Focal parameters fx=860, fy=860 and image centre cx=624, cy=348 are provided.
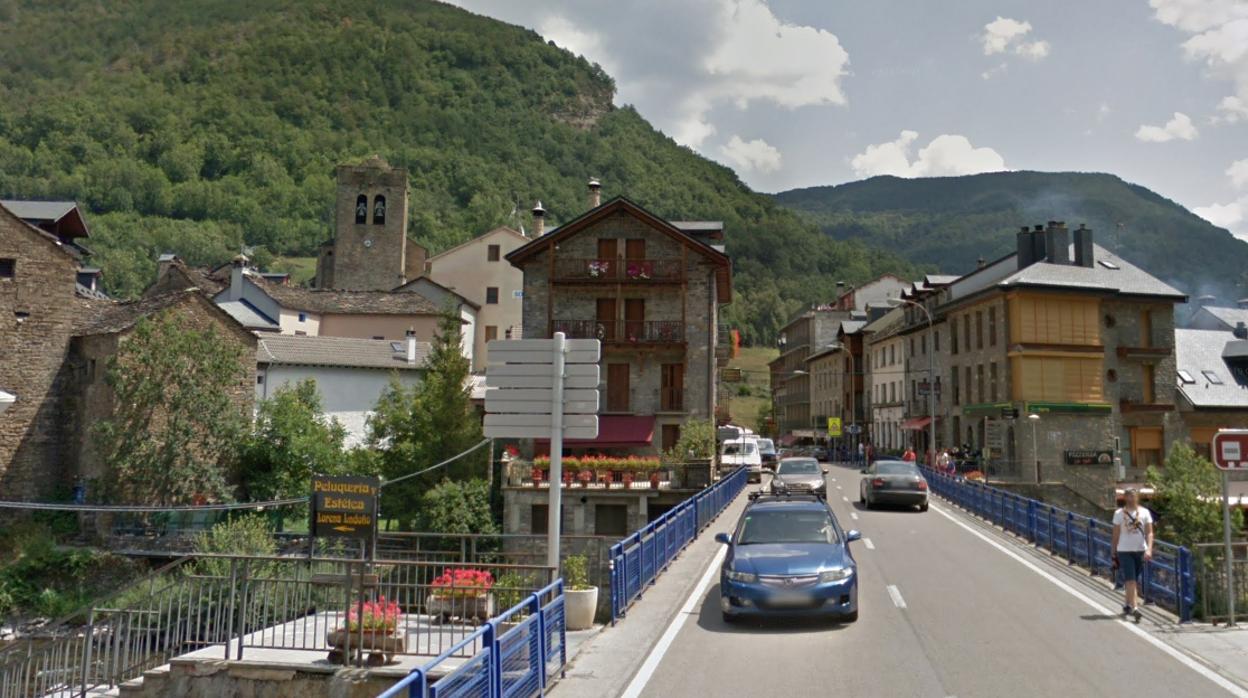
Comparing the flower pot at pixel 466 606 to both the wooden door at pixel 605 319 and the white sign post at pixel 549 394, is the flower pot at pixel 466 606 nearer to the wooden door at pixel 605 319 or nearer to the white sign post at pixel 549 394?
the white sign post at pixel 549 394

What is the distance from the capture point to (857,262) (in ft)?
526

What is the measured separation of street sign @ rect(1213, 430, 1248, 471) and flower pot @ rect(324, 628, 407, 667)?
11.3m

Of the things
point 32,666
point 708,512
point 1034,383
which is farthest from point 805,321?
point 32,666

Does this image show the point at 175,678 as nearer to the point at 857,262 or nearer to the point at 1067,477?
the point at 1067,477

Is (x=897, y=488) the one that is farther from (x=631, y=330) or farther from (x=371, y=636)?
(x=371, y=636)

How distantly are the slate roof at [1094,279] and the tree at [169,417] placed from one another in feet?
123

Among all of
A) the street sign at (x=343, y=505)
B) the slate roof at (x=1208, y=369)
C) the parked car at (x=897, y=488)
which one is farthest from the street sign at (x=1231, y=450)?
the slate roof at (x=1208, y=369)

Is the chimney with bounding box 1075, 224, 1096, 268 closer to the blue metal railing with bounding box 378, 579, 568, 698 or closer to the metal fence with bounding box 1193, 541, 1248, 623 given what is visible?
the metal fence with bounding box 1193, 541, 1248, 623

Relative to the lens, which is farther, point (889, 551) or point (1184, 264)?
point (1184, 264)

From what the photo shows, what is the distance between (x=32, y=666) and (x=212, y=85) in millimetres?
173834

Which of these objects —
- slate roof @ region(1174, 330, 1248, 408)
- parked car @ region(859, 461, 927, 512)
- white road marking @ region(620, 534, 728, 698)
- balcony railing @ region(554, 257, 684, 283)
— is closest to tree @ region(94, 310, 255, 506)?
balcony railing @ region(554, 257, 684, 283)

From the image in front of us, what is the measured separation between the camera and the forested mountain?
5074 inches

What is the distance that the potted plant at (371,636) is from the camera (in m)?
11.4

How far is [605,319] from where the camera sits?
41.4 m
